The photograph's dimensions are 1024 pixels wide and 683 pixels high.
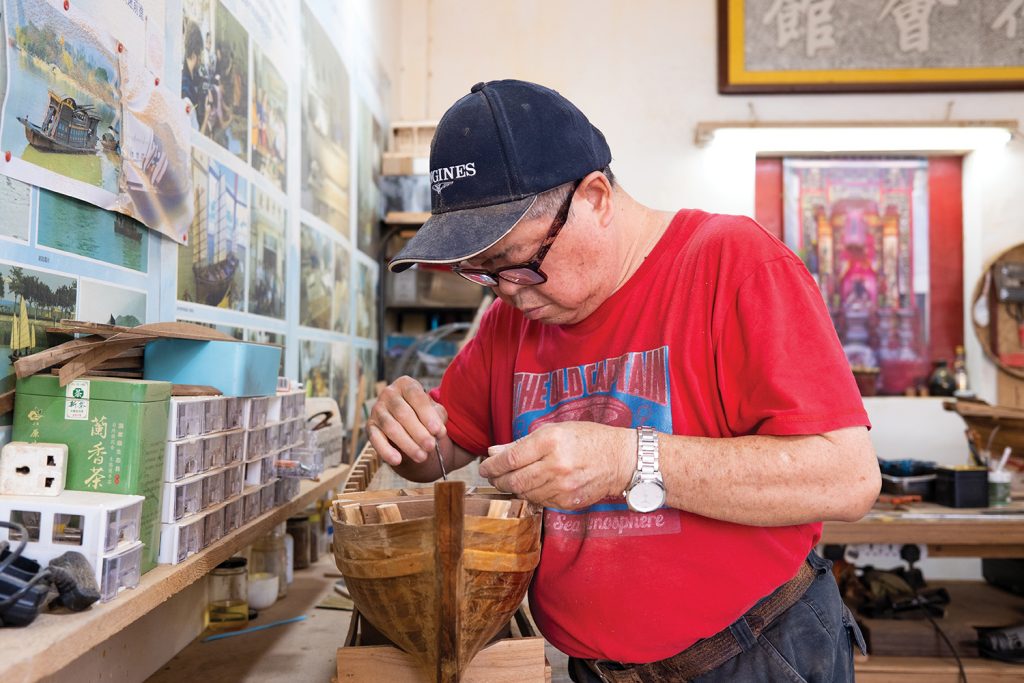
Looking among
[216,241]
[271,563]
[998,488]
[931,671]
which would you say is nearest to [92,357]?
[216,241]

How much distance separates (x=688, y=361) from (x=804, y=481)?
27 centimetres

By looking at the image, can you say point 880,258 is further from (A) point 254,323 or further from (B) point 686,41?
(A) point 254,323

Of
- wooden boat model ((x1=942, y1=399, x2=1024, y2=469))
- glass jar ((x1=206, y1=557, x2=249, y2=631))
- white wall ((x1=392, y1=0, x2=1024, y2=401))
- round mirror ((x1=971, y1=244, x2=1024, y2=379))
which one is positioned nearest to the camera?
glass jar ((x1=206, y1=557, x2=249, y2=631))

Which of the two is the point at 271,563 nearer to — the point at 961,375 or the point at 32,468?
the point at 32,468

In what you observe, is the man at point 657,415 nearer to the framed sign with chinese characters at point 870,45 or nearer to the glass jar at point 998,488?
the glass jar at point 998,488

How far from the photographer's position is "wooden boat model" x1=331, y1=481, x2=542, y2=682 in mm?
1079

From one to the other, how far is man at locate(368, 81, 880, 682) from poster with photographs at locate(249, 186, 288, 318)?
116 centimetres

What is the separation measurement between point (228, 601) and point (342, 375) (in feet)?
5.36

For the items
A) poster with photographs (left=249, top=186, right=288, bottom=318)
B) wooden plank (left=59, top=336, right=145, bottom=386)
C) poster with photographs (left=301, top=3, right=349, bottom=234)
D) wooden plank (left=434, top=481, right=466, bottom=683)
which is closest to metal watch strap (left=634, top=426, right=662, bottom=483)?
wooden plank (left=434, top=481, right=466, bottom=683)

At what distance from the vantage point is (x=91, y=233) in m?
1.44

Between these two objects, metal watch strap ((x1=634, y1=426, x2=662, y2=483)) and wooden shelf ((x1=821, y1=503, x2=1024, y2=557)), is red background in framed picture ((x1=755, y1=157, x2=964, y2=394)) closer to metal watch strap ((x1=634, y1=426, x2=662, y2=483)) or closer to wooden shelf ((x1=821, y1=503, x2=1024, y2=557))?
wooden shelf ((x1=821, y1=503, x2=1024, y2=557))

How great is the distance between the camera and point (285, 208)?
8.71ft

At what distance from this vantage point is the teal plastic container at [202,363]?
150cm

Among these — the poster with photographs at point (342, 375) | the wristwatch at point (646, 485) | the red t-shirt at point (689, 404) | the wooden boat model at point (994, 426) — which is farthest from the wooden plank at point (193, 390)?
the wooden boat model at point (994, 426)
